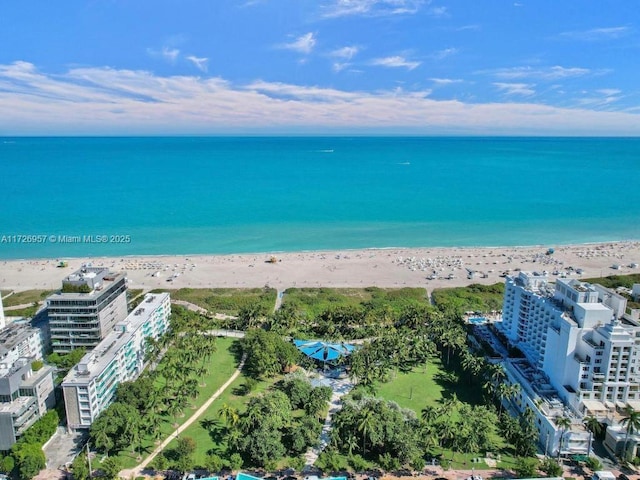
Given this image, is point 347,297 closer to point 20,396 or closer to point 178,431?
point 178,431

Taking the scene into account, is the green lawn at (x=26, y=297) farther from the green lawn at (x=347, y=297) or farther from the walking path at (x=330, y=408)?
the walking path at (x=330, y=408)

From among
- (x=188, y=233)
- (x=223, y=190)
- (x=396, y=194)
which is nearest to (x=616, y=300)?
(x=188, y=233)

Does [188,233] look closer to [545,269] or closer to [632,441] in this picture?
[545,269]

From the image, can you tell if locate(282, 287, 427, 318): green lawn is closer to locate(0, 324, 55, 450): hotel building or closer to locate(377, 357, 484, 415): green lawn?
locate(377, 357, 484, 415): green lawn

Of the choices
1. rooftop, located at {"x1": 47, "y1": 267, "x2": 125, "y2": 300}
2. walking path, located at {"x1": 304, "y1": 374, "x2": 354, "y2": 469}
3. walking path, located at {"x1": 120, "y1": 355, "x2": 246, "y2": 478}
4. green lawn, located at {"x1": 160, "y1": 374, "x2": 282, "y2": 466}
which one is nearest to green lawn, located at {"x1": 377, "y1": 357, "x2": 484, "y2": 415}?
Result: walking path, located at {"x1": 304, "y1": 374, "x2": 354, "y2": 469}

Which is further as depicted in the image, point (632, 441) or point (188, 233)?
point (188, 233)

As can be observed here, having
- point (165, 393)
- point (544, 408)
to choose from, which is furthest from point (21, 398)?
point (544, 408)
